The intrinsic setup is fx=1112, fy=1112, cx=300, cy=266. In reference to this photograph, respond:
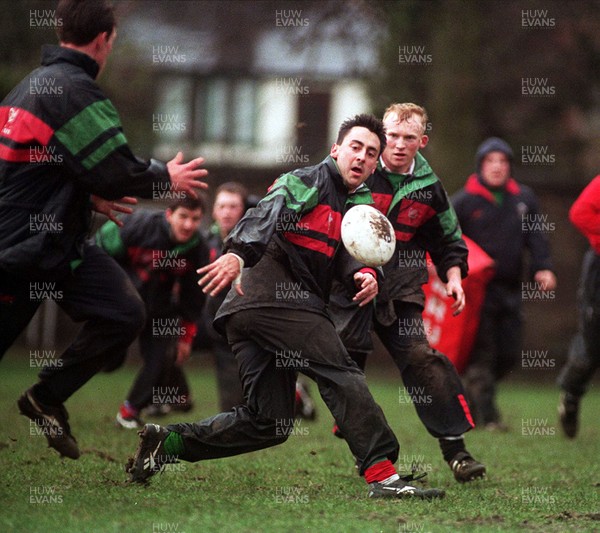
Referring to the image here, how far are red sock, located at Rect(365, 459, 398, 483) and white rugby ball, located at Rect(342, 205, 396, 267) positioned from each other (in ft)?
3.28

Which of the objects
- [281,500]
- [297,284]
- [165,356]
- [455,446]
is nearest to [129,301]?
[297,284]

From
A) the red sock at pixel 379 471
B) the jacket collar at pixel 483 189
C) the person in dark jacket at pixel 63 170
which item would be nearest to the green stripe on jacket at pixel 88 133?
the person in dark jacket at pixel 63 170

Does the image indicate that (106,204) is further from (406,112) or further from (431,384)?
(431,384)

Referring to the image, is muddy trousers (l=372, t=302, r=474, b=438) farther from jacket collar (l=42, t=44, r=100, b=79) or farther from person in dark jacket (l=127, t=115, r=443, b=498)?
jacket collar (l=42, t=44, r=100, b=79)

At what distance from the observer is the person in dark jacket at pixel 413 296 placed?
257 inches

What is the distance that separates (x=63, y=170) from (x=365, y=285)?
63.8 inches

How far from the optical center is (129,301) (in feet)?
20.5

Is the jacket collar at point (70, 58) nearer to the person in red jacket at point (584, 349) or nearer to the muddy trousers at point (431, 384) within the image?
the muddy trousers at point (431, 384)

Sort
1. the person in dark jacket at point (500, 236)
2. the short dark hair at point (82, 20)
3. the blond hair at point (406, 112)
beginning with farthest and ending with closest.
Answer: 1. the person in dark jacket at point (500, 236)
2. the blond hair at point (406, 112)
3. the short dark hair at point (82, 20)

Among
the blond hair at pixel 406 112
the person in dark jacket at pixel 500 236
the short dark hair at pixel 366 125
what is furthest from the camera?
the person in dark jacket at pixel 500 236

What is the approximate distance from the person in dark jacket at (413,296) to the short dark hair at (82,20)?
186 cm

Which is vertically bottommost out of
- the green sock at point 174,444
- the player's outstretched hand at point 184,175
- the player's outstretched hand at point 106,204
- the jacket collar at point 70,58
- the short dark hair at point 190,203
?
the green sock at point 174,444

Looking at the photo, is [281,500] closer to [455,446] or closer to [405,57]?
[455,446]

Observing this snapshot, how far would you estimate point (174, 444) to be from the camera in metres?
5.68
